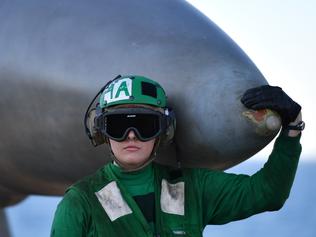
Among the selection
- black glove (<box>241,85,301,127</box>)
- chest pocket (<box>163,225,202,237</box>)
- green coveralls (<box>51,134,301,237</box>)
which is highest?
black glove (<box>241,85,301,127</box>)

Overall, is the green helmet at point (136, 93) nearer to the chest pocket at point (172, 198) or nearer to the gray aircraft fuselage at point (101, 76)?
the gray aircraft fuselage at point (101, 76)

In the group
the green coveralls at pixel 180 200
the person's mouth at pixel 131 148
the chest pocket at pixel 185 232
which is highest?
the person's mouth at pixel 131 148

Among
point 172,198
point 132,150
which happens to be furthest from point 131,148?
point 172,198

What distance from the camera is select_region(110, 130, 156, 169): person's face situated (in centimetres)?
140

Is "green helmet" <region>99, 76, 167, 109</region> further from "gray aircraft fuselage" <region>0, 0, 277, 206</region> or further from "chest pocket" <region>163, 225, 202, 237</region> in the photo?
"chest pocket" <region>163, 225, 202, 237</region>

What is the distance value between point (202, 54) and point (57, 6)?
331 millimetres

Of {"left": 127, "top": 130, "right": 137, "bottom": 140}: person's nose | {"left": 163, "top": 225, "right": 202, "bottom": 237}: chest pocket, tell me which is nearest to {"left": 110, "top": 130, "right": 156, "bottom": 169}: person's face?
{"left": 127, "top": 130, "right": 137, "bottom": 140}: person's nose

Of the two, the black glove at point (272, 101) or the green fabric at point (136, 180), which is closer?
the black glove at point (272, 101)

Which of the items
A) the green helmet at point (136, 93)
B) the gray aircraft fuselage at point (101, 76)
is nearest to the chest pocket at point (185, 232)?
the gray aircraft fuselage at point (101, 76)

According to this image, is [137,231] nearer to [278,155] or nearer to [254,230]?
[278,155]

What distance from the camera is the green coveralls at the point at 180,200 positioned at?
141 centimetres

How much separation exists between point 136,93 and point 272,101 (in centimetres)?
21

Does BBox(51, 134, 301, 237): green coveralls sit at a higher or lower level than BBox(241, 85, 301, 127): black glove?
lower

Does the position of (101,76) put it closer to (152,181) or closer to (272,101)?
(152,181)
